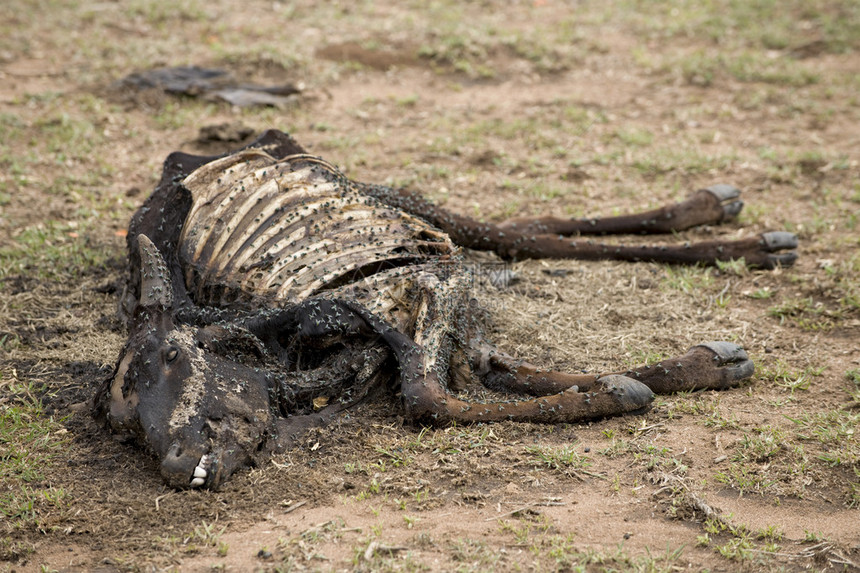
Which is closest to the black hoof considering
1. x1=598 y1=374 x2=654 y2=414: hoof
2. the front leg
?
x1=598 y1=374 x2=654 y2=414: hoof

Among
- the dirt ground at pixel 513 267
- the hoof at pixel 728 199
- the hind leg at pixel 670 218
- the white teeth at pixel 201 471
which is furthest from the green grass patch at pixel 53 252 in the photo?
the hoof at pixel 728 199

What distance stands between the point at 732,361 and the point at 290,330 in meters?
2.10

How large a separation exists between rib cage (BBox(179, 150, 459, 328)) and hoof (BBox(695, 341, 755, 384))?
4.48 feet

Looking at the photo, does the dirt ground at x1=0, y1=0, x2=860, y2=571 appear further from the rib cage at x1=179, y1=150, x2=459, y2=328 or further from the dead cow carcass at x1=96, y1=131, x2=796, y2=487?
the rib cage at x1=179, y1=150, x2=459, y2=328

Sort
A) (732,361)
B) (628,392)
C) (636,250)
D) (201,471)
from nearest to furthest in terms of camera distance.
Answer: (201,471) < (628,392) < (732,361) < (636,250)

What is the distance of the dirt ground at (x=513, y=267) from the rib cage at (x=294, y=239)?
1.98 feet

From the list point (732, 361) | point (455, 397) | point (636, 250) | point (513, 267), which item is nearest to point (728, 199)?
point (636, 250)

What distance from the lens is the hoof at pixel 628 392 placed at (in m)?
3.55

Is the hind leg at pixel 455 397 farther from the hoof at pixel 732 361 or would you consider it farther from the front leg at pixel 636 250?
the front leg at pixel 636 250

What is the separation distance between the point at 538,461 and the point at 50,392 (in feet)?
7.67

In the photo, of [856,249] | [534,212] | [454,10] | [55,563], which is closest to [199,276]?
[55,563]

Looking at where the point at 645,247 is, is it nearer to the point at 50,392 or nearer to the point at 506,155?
the point at 506,155

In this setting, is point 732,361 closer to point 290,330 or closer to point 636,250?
point 636,250

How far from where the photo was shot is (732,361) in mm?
3863
